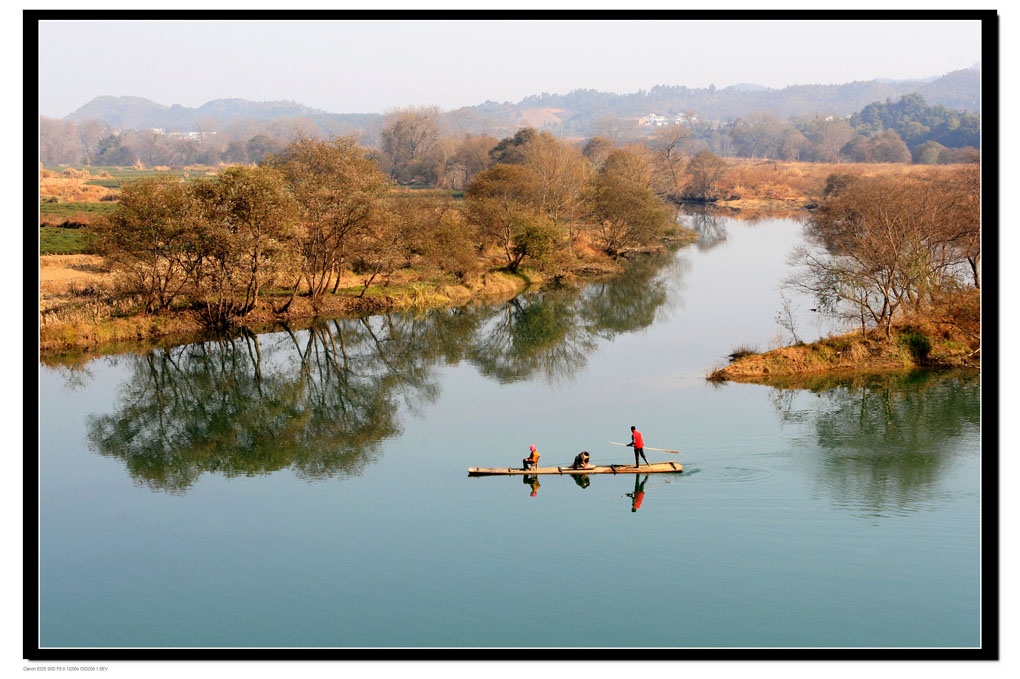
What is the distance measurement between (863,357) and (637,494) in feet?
45.1

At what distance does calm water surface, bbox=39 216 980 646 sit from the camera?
1538 cm

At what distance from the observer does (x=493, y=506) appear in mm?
19922

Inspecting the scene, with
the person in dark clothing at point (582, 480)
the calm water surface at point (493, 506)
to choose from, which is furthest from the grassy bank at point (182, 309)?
the person in dark clothing at point (582, 480)

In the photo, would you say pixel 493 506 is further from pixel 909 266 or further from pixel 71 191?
pixel 71 191

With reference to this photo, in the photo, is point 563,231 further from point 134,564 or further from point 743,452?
point 134,564

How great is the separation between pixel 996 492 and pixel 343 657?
8.28 meters

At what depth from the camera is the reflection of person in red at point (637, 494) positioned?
19828 mm

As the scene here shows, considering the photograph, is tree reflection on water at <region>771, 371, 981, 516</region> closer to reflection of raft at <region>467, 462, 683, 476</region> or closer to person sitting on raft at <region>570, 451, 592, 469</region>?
reflection of raft at <region>467, 462, 683, 476</region>

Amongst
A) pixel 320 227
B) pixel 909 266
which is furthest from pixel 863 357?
pixel 320 227

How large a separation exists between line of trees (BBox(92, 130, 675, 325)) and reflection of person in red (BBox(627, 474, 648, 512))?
22040 mm

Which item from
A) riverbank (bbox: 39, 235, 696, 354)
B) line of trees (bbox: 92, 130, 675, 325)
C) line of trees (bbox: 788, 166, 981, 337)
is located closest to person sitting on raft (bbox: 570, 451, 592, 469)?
line of trees (bbox: 788, 166, 981, 337)

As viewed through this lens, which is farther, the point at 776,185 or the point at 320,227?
the point at 776,185

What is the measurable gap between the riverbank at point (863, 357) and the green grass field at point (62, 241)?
31933mm

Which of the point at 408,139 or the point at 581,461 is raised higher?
the point at 408,139
